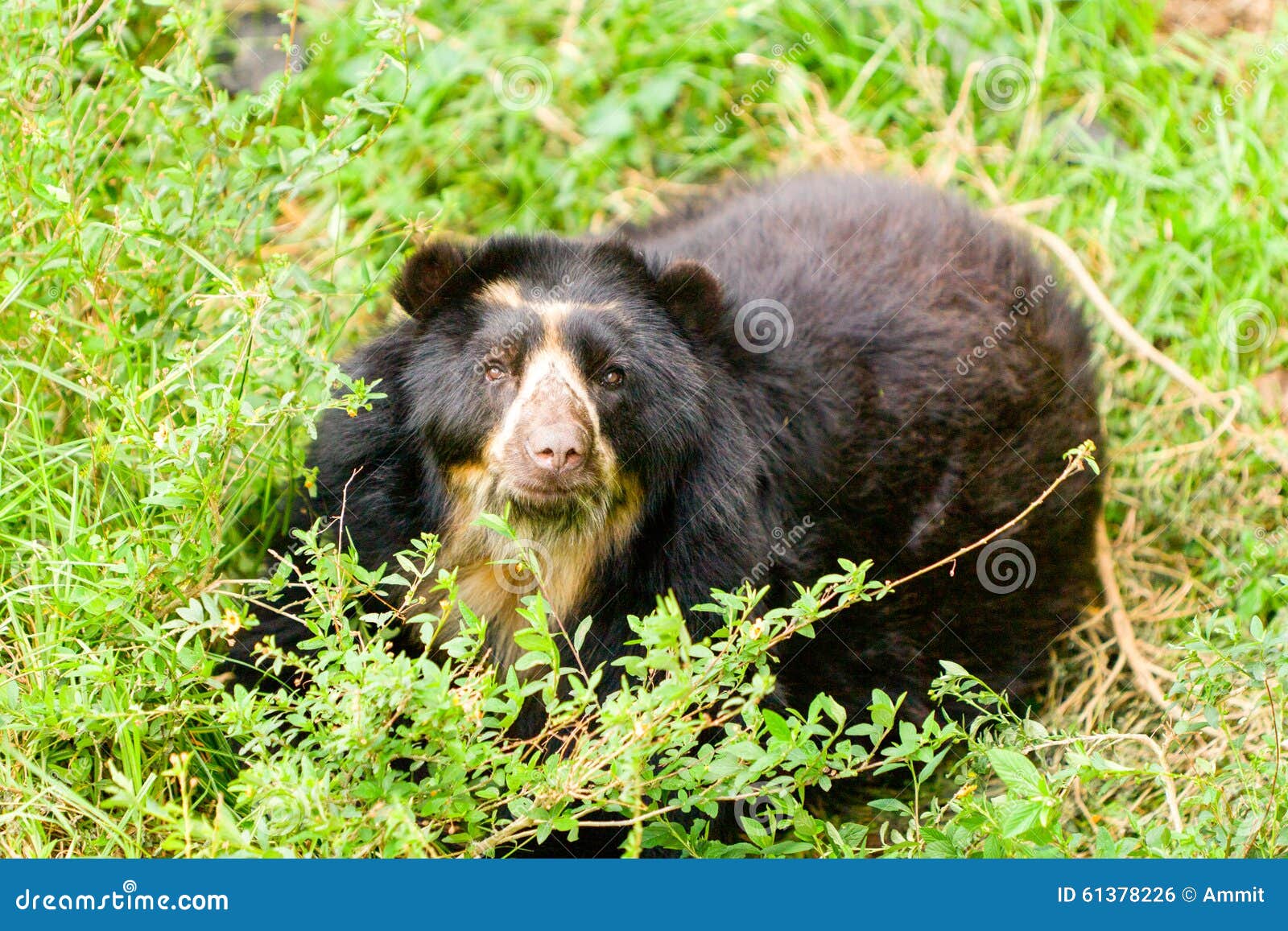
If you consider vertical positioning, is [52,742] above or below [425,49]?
below

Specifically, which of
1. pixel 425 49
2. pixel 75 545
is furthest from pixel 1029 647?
pixel 425 49

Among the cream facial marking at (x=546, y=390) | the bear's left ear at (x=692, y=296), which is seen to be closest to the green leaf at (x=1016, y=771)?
the cream facial marking at (x=546, y=390)

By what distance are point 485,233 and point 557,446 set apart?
128 inches

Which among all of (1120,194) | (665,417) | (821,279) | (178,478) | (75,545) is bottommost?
(75,545)

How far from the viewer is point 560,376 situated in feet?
14.4

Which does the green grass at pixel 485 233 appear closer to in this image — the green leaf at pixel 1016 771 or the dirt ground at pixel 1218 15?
the green leaf at pixel 1016 771

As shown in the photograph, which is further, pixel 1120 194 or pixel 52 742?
pixel 1120 194

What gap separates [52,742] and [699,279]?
7.90ft

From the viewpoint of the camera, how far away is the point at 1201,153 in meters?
7.20

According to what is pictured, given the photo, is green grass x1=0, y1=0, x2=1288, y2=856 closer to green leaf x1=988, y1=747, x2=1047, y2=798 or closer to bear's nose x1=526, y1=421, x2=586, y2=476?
green leaf x1=988, y1=747, x2=1047, y2=798

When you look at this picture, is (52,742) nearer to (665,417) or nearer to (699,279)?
(665,417)

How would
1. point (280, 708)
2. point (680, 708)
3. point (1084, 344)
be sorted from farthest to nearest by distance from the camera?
point (1084, 344)
point (280, 708)
point (680, 708)

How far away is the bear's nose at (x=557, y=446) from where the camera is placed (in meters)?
4.26

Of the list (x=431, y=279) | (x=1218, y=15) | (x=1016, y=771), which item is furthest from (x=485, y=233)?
(x=1016, y=771)
